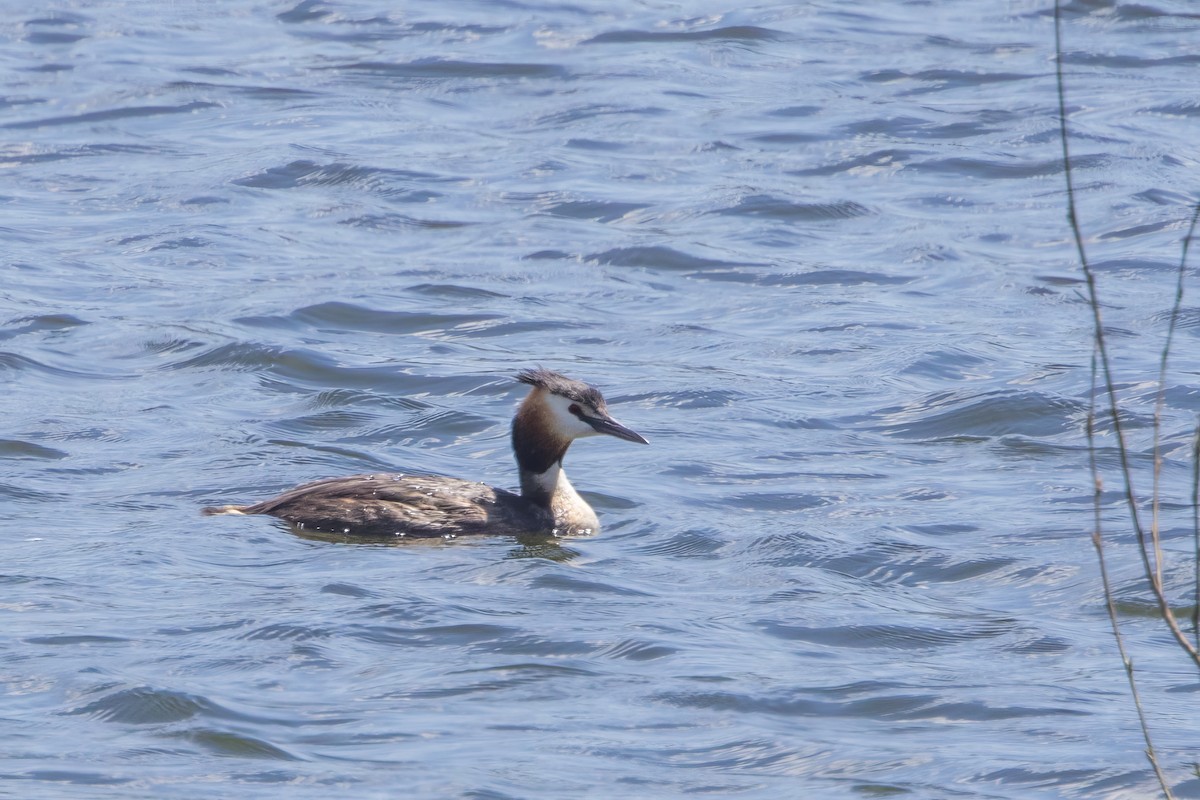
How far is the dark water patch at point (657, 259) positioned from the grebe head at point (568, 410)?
496 cm

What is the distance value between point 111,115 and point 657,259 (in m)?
6.67

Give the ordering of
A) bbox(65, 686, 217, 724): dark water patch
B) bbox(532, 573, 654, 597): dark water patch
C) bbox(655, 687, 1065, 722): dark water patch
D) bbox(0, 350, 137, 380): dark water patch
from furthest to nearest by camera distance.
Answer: bbox(0, 350, 137, 380): dark water patch, bbox(532, 573, 654, 597): dark water patch, bbox(655, 687, 1065, 722): dark water patch, bbox(65, 686, 217, 724): dark water patch

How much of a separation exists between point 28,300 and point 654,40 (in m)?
9.93

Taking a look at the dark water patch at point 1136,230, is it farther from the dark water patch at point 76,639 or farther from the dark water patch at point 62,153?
the dark water patch at point 76,639

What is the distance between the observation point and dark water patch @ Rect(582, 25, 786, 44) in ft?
74.9

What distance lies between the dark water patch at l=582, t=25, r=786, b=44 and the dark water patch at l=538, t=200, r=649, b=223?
582cm

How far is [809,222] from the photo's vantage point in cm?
1702

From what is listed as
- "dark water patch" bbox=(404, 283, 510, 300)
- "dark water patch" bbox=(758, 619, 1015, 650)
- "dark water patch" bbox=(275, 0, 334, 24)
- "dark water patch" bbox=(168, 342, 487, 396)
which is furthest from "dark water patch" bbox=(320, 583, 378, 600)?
"dark water patch" bbox=(275, 0, 334, 24)

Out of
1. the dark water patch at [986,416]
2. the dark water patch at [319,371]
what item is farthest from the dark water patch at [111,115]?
the dark water patch at [986,416]

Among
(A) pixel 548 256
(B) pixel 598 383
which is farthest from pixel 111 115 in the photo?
(B) pixel 598 383

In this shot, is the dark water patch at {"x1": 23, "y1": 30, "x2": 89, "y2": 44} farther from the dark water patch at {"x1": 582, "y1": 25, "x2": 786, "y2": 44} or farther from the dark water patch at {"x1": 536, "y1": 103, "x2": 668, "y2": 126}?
the dark water patch at {"x1": 536, "y1": 103, "x2": 668, "y2": 126}

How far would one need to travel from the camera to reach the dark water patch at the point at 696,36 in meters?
22.8

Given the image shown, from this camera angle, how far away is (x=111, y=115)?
20.2 meters

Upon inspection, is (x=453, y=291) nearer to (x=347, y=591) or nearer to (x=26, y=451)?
(x=26, y=451)
